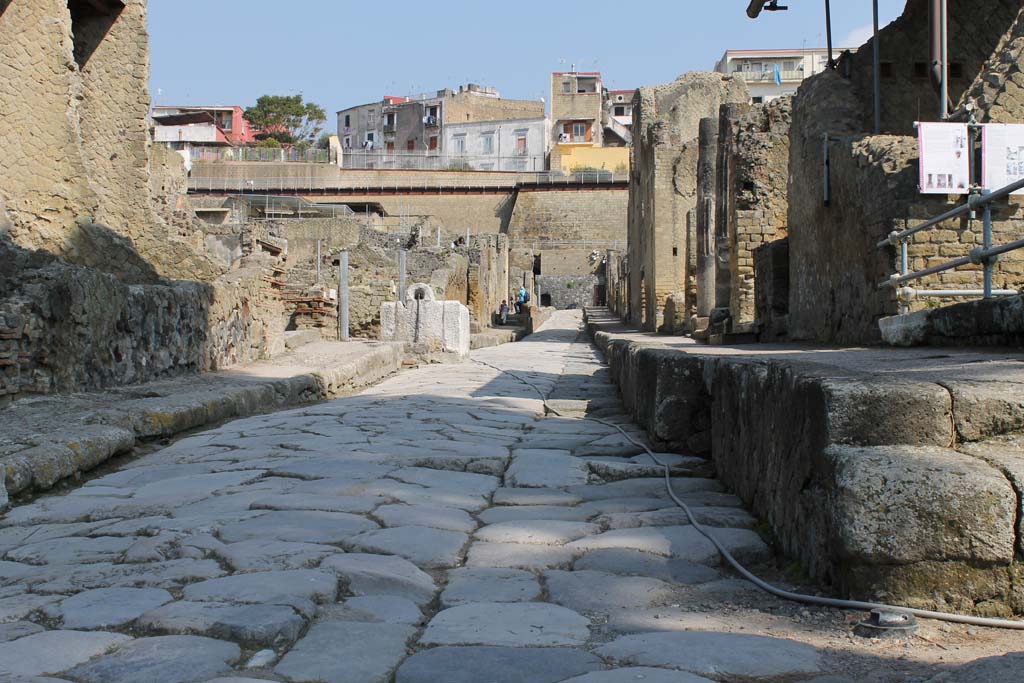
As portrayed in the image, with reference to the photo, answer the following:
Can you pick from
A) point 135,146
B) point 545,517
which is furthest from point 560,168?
point 545,517

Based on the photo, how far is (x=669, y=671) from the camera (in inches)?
76.5

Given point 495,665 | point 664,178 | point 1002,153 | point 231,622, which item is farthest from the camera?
point 664,178

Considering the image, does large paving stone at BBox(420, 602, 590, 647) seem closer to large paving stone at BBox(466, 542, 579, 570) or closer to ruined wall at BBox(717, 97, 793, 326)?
large paving stone at BBox(466, 542, 579, 570)

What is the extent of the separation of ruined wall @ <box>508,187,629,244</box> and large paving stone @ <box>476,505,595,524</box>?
177 ft

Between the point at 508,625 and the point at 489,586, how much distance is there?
14.3 inches

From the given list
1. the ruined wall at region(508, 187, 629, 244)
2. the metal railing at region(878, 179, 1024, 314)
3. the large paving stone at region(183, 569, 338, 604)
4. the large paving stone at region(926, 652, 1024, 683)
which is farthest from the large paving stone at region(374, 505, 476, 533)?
the ruined wall at region(508, 187, 629, 244)

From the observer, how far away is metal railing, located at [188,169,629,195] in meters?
57.4

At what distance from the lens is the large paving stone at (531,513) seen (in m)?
3.50

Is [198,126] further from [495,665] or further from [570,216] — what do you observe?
[495,665]

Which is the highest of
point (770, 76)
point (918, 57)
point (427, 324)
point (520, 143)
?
point (770, 76)

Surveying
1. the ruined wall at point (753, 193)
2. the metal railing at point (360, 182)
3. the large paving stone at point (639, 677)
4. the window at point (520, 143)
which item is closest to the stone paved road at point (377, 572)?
the large paving stone at point (639, 677)

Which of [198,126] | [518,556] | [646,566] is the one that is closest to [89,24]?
[518,556]

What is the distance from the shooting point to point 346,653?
2.08 meters

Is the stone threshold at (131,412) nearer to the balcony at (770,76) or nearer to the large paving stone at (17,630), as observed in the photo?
the large paving stone at (17,630)
